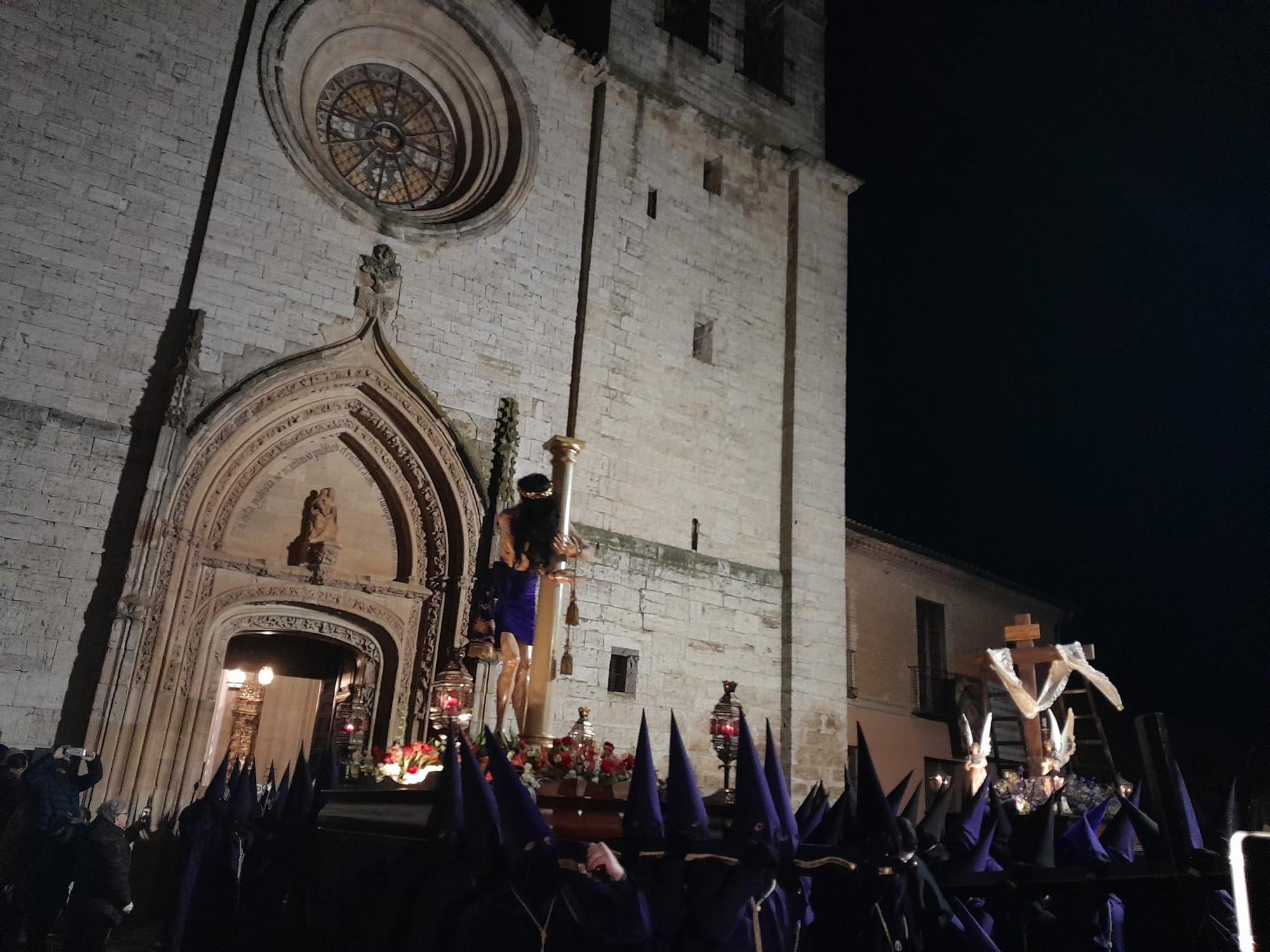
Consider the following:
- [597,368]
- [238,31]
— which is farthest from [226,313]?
[597,368]

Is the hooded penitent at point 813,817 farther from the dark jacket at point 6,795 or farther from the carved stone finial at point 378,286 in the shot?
the carved stone finial at point 378,286

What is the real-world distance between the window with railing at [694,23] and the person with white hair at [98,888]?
12.6 metres

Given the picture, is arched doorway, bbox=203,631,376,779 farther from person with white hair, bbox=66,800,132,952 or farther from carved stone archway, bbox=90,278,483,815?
person with white hair, bbox=66,800,132,952

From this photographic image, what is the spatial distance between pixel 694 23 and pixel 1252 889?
15217 millimetres

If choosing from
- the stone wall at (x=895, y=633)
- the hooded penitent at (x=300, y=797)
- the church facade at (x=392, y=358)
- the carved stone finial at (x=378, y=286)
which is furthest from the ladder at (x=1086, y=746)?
the hooded penitent at (x=300, y=797)

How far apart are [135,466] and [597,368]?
514 centimetres

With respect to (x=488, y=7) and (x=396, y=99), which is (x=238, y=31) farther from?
(x=488, y=7)

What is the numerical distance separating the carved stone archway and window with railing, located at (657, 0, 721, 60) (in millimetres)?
7618

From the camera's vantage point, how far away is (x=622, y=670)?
410 inches

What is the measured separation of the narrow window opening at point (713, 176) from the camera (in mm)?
13188

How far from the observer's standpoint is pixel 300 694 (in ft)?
53.3

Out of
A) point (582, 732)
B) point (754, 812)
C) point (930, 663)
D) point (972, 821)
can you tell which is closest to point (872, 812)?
point (754, 812)

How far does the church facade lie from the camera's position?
26.6 feet

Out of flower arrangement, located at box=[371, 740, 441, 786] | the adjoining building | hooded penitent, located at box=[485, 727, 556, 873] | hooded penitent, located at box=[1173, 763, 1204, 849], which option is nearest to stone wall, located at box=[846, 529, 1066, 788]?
the adjoining building
